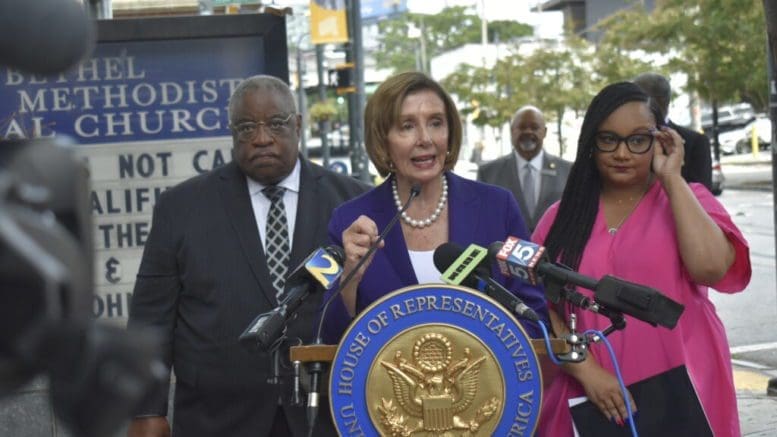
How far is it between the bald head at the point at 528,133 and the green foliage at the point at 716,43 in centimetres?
2268

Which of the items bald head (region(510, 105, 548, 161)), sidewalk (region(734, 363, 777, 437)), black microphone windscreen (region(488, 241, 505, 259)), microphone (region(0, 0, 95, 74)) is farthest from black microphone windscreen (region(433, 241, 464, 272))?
bald head (region(510, 105, 548, 161))

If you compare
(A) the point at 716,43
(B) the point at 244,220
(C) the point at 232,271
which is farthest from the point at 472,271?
(A) the point at 716,43

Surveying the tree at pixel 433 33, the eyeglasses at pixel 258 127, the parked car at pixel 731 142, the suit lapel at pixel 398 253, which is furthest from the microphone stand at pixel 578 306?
the tree at pixel 433 33

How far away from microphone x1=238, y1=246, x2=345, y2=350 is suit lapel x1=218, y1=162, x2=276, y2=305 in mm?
1463

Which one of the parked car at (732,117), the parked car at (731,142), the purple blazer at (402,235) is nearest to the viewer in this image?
the purple blazer at (402,235)

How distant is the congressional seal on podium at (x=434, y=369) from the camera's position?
10.8 feet

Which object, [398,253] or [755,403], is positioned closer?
[398,253]

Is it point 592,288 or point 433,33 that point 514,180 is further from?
point 433,33

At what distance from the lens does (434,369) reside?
10.8 ft

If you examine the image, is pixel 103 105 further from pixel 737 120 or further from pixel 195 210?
pixel 737 120

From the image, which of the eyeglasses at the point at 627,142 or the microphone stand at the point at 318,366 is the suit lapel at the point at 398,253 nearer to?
the microphone stand at the point at 318,366

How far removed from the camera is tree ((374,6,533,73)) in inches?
3772

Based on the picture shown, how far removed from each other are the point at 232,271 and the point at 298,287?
5.30 feet

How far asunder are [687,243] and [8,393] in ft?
9.83
